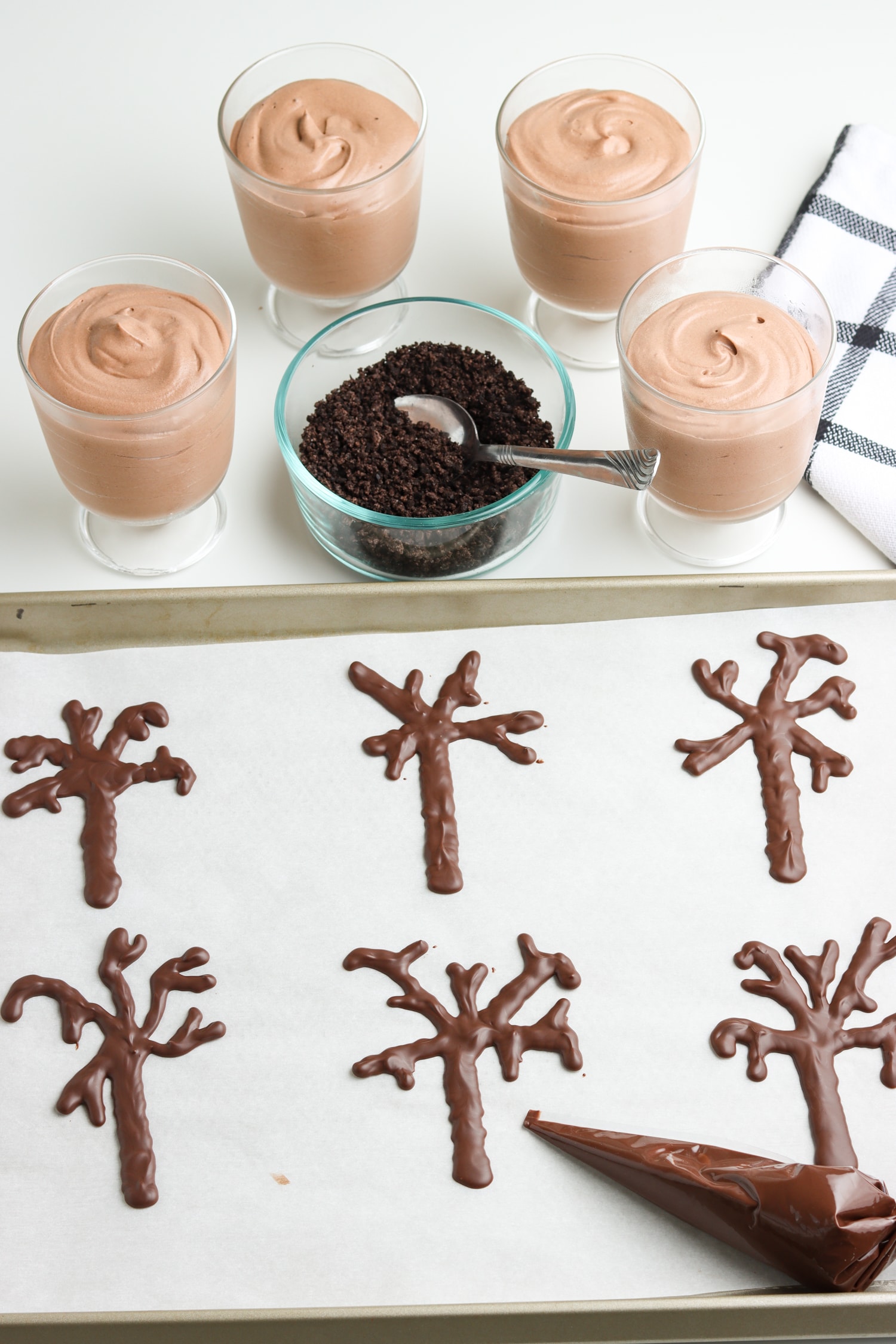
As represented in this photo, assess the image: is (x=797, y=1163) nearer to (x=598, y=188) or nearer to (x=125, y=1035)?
(x=125, y=1035)

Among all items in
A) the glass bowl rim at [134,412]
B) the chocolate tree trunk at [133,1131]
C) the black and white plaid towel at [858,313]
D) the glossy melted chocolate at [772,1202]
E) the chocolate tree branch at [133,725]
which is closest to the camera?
the glossy melted chocolate at [772,1202]

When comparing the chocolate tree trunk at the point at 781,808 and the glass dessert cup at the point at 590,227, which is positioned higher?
the glass dessert cup at the point at 590,227

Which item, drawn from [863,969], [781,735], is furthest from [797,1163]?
[781,735]

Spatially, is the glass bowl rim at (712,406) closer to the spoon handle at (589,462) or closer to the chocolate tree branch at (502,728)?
the spoon handle at (589,462)

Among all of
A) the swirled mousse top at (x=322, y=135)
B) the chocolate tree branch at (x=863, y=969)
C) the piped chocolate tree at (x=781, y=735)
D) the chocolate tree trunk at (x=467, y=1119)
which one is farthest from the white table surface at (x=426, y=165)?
the chocolate tree trunk at (x=467, y=1119)

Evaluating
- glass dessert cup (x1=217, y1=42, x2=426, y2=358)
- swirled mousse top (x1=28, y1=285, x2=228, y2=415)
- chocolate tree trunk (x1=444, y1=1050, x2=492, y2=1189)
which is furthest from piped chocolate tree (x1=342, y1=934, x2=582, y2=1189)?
glass dessert cup (x1=217, y1=42, x2=426, y2=358)

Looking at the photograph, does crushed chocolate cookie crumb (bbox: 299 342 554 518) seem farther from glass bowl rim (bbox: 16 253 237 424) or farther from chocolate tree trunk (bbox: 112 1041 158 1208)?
chocolate tree trunk (bbox: 112 1041 158 1208)

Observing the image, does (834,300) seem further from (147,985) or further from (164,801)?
(147,985)
